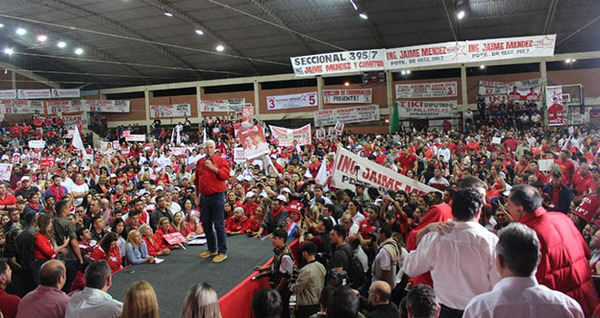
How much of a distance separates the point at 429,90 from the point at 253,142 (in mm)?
16357

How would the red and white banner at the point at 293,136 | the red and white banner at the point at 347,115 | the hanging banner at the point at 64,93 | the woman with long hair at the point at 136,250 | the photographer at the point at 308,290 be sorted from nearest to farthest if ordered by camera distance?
the photographer at the point at 308,290 < the woman with long hair at the point at 136,250 < the red and white banner at the point at 293,136 < the red and white banner at the point at 347,115 < the hanging banner at the point at 64,93

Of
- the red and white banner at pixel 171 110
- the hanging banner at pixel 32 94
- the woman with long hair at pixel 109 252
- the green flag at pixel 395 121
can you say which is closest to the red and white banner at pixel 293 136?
the green flag at pixel 395 121

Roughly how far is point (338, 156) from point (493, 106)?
17.1m

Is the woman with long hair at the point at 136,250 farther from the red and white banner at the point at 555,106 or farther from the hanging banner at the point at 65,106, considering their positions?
the hanging banner at the point at 65,106

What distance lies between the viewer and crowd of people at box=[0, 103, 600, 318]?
8.55 ft

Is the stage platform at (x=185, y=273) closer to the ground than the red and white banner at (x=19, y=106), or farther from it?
closer to the ground

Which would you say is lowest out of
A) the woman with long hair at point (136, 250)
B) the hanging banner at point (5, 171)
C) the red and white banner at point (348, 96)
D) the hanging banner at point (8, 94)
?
the woman with long hair at point (136, 250)

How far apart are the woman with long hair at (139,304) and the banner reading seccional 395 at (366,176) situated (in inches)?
218

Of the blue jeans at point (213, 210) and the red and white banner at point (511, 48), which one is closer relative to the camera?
the blue jeans at point (213, 210)

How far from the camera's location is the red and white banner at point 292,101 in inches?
1076

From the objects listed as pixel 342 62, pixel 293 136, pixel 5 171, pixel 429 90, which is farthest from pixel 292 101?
pixel 5 171

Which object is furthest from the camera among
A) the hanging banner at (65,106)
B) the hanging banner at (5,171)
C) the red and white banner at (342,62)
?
the hanging banner at (65,106)

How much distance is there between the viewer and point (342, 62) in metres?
14.7

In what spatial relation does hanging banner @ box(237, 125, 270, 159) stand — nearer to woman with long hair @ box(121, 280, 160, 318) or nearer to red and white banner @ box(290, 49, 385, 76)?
red and white banner @ box(290, 49, 385, 76)
